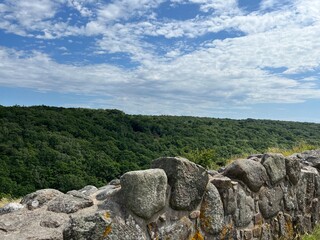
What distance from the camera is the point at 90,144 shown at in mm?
37375

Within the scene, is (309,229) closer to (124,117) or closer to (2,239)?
(2,239)

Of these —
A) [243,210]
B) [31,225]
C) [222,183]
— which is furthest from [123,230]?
[243,210]

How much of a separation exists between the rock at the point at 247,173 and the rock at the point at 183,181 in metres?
0.77

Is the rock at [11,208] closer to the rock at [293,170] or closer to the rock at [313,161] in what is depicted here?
the rock at [293,170]

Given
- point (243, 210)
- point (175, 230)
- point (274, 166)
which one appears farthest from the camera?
point (274, 166)

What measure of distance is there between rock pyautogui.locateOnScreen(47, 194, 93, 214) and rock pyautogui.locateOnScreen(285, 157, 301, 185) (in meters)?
2.94

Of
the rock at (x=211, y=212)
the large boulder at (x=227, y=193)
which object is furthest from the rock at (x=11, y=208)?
the large boulder at (x=227, y=193)

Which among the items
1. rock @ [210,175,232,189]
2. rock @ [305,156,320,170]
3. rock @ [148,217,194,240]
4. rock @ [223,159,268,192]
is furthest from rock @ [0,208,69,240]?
rock @ [305,156,320,170]

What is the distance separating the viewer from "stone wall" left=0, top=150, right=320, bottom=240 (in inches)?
113

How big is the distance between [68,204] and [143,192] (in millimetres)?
720

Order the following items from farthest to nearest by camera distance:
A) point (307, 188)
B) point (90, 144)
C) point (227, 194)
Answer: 1. point (90, 144)
2. point (307, 188)
3. point (227, 194)

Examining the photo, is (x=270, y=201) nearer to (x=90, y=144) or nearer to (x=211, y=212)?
(x=211, y=212)

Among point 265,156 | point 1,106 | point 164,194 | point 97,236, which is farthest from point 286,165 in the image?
point 1,106

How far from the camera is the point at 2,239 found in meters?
2.72
